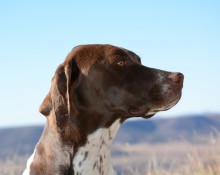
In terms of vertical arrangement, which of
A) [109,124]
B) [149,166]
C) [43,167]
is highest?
[109,124]

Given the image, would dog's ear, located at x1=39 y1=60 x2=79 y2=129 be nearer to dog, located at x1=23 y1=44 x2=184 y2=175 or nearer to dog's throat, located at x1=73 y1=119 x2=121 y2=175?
dog, located at x1=23 y1=44 x2=184 y2=175

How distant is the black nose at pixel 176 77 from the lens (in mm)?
5184

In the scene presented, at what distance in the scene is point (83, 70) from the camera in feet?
17.6

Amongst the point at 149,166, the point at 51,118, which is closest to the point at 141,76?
the point at 51,118

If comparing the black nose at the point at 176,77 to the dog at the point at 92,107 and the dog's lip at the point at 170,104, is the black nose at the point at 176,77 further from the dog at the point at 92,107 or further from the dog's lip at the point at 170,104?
the dog's lip at the point at 170,104

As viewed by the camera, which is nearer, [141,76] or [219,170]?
[141,76]

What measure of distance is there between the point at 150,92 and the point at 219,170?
4.20m

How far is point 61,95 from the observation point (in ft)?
16.9

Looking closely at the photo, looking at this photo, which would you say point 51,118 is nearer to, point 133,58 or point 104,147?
point 104,147

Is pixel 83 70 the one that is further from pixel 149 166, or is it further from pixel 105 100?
pixel 149 166

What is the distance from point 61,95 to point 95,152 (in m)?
0.57

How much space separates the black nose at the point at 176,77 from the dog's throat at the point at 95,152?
1.94ft

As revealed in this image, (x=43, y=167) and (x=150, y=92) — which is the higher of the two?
(x=150, y=92)

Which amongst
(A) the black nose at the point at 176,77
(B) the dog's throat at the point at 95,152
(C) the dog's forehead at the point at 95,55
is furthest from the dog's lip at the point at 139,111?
(C) the dog's forehead at the point at 95,55
